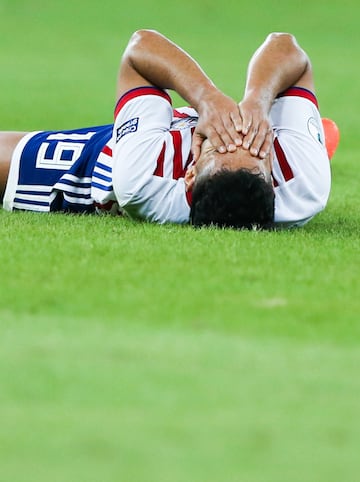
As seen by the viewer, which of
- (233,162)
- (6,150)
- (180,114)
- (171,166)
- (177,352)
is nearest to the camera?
(177,352)

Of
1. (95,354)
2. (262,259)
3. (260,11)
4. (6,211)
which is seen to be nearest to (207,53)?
(260,11)

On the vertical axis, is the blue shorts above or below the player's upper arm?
below

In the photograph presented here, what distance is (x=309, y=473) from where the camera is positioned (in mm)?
1589

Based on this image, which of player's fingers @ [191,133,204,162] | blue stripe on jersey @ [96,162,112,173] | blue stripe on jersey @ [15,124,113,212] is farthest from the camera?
blue stripe on jersey @ [15,124,113,212]

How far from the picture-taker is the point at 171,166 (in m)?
3.56

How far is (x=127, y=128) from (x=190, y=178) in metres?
0.33

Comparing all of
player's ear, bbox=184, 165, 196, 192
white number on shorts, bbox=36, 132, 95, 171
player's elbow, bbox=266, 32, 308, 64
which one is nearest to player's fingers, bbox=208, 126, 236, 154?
player's ear, bbox=184, 165, 196, 192

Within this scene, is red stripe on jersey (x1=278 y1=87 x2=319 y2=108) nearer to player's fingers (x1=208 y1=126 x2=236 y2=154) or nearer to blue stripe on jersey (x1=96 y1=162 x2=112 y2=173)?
player's fingers (x1=208 y1=126 x2=236 y2=154)

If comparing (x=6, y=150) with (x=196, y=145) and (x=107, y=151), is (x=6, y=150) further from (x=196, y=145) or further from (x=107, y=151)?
(x=196, y=145)

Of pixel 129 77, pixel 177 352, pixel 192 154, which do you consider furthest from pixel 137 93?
pixel 177 352

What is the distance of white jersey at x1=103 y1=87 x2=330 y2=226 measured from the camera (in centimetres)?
353

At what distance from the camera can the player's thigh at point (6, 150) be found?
13.3 ft

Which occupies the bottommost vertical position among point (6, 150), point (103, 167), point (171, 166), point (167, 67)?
point (6, 150)

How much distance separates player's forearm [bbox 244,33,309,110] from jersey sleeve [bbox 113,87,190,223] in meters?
0.32
